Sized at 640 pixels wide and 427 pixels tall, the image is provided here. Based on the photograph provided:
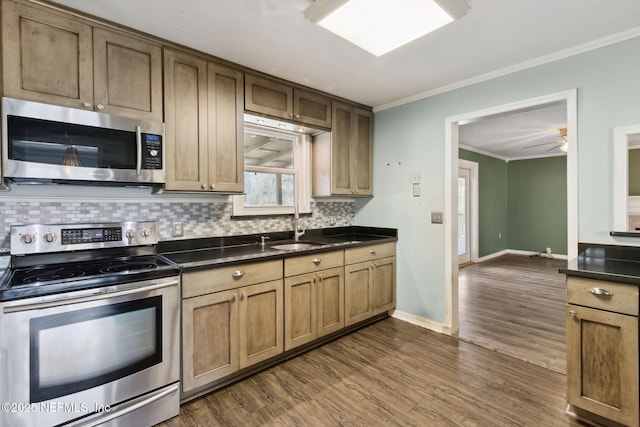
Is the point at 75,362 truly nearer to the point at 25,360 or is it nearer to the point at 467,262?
the point at 25,360

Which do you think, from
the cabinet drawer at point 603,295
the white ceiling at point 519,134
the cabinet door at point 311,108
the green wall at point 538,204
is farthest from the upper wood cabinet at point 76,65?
the green wall at point 538,204

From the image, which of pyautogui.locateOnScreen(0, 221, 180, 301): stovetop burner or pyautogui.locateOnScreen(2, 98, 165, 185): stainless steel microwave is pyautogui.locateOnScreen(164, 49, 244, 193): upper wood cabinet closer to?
pyautogui.locateOnScreen(2, 98, 165, 185): stainless steel microwave

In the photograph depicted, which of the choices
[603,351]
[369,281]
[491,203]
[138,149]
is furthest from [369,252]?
[491,203]

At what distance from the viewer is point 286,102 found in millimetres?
2762

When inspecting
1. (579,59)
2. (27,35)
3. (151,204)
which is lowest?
(151,204)

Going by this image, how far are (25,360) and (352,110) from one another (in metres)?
3.19

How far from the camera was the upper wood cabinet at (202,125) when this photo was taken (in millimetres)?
2131

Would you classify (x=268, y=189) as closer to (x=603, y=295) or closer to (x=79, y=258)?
(x=79, y=258)

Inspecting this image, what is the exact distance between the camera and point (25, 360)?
141cm

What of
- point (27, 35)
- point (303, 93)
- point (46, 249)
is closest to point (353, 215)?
point (303, 93)

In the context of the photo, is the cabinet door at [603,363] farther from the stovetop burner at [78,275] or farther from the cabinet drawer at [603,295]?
the stovetop burner at [78,275]

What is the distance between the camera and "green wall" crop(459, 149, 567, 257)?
22.0 ft

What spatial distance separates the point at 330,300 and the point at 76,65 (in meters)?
2.44

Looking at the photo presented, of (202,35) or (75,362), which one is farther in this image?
(202,35)
